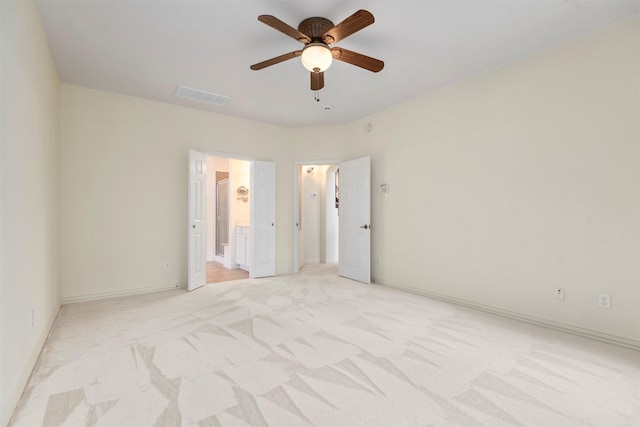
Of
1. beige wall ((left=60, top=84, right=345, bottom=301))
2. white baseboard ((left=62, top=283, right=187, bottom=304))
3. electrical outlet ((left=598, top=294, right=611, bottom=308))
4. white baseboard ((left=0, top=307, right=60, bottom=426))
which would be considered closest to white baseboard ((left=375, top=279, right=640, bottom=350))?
electrical outlet ((left=598, top=294, right=611, bottom=308))

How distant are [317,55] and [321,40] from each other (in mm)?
225

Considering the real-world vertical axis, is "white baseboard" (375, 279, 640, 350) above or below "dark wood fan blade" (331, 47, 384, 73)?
below

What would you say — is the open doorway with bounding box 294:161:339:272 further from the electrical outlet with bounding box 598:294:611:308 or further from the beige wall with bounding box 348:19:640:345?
the electrical outlet with bounding box 598:294:611:308

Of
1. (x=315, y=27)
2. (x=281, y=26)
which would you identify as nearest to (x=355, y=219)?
(x=315, y=27)

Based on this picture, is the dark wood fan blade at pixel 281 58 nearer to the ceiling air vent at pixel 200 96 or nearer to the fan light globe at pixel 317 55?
the fan light globe at pixel 317 55

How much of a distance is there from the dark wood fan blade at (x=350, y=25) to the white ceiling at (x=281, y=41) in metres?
0.24

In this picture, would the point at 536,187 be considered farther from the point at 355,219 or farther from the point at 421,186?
the point at 355,219

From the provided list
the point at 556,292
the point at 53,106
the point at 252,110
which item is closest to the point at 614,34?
the point at 556,292

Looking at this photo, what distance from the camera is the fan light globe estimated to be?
251 cm

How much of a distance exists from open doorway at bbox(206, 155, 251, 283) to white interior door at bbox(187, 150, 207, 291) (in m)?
0.46

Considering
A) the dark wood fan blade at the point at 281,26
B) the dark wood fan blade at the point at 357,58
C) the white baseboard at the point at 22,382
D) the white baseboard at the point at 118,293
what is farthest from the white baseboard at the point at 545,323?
the white baseboard at the point at 22,382

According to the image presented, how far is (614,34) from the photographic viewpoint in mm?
2729

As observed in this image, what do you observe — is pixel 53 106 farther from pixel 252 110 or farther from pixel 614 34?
pixel 614 34

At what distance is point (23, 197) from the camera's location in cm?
213
